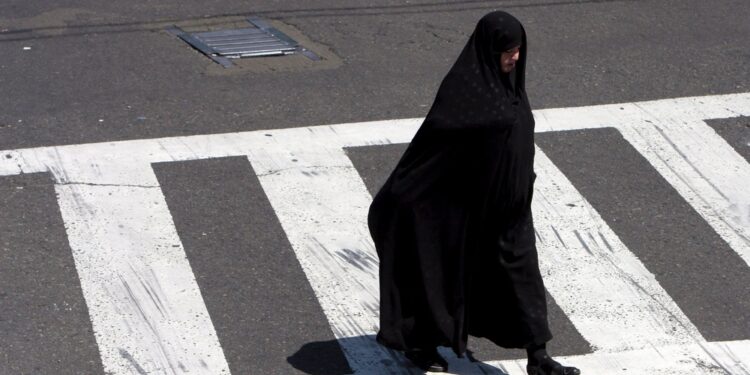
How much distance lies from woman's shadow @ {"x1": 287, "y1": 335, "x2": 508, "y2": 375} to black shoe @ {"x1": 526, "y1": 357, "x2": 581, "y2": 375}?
267 millimetres

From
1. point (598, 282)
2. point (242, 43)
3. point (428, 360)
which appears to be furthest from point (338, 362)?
point (242, 43)

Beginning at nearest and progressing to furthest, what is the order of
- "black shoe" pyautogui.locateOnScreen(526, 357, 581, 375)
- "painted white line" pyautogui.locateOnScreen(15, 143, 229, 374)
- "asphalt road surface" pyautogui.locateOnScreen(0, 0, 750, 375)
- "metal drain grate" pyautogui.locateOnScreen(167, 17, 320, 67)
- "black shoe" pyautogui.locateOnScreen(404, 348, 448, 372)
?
"black shoe" pyautogui.locateOnScreen(526, 357, 581, 375), "black shoe" pyautogui.locateOnScreen(404, 348, 448, 372), "painted white line" pyautogui.locateOnScreen(15, 143, 229, 374), "asphalt road surface" pyautogui.locateOnScreen(0, 0, 750, 375), "metal drain grate" pyautogui.locateOnScreen(167, 17, 320, 67)

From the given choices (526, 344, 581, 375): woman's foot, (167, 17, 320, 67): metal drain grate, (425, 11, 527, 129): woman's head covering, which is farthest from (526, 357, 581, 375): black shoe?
(167, 17, 320, 67): metal drain grate

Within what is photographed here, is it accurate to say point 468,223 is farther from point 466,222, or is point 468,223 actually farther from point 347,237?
point 347,237

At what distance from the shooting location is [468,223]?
6.34 metres

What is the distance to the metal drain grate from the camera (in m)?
10.9

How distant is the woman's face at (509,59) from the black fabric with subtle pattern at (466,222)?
3cm

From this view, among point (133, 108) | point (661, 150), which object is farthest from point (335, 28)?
point (661, 150)

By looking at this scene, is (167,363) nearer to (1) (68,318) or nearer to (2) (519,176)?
(1) (68,318)

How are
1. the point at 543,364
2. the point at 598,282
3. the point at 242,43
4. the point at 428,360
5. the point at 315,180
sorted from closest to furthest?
1. the point at 543,364
2. the point at 428,360
3. the point at 598,282
4. the point at 315,180
5. the point at 242,43

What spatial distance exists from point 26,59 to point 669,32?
5417 mm

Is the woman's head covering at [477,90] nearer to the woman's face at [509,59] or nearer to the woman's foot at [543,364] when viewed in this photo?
the woman's face at [509,59]

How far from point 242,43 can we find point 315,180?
8.79 ft

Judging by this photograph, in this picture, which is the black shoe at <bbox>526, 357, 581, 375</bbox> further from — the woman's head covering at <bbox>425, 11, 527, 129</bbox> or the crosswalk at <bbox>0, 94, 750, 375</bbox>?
the woman's head covering at <bbox>425, 11, 527, 129</bbox>
